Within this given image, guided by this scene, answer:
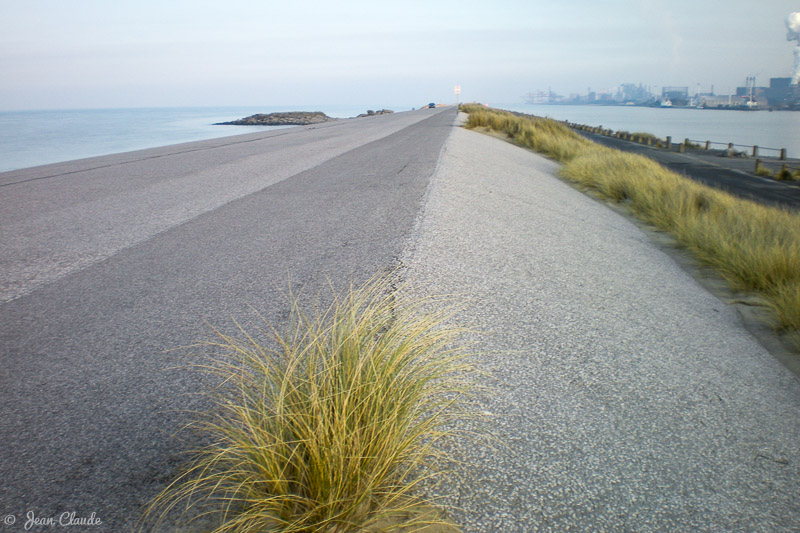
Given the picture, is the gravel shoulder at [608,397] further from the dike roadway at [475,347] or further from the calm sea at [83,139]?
the calm sea at [83,139]

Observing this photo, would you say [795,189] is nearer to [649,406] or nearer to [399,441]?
[649,406]

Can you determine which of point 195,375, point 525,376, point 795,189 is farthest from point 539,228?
point 795,189

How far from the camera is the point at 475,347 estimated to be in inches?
145

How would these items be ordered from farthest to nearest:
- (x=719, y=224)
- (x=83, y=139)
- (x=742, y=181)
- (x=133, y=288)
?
(x=83, y=139)
(x=742, y=181)
(x=719, y=224)
(x=133, y=288)

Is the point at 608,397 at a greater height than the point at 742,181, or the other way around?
the point at 608,397

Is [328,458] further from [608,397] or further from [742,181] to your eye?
[742,181]

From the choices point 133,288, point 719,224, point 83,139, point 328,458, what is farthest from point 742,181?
point 83,139

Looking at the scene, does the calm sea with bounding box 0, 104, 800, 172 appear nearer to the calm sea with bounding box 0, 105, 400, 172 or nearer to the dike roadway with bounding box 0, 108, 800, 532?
the calm sea with bounding box 0, 105, 400, 172

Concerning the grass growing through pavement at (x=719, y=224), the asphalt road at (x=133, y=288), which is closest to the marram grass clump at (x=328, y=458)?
the asphalt road at (x=133, y=288)

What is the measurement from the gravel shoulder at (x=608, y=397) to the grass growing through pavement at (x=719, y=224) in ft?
1.95

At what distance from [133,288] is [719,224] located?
25.8 feet

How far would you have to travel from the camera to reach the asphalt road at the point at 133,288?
100 inches

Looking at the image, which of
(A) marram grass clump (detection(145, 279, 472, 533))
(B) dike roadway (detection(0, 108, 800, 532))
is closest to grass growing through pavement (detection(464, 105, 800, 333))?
(B) dike roadway (detection(0, 108, 800, 532))

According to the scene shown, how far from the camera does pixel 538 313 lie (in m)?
4.39
